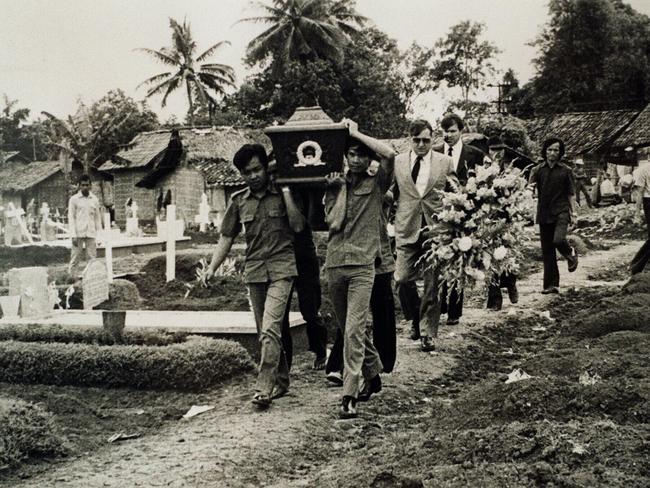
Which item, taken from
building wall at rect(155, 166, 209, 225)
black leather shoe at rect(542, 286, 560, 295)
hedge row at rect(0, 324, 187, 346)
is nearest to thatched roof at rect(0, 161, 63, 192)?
building wall at rect(155, 166, 209, 225)

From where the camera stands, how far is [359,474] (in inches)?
158

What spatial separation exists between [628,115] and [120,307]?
98.8 feet

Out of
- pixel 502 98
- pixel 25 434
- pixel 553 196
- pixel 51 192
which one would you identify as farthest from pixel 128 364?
pixel 51 192

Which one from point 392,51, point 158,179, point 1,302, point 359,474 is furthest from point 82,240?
point 392,51

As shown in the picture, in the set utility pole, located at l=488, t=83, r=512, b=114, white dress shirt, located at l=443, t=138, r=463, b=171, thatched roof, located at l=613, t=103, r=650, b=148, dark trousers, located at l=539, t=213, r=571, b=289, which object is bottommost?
dark trousers, located at l=539, t=213, r=571, b=289

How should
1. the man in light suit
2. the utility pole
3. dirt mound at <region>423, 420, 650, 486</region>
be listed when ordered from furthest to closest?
the utility pole
the man in light suit
dirt mound at <region>423, 420, 650, 486</region>

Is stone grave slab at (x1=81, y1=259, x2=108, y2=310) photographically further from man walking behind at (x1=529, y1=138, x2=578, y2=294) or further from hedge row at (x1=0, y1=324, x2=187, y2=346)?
man walking behind at (x1=529, y1=138, x2=578, y2=294)

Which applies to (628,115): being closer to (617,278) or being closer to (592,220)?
(592,220)

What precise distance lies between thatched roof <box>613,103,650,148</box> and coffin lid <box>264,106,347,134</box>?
83.6 ft

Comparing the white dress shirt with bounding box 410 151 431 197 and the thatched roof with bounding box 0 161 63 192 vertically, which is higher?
the thatched roof with bounding box 0 161 63 192

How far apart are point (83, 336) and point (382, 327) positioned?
292cm

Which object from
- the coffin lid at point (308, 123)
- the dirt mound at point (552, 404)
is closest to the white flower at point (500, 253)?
the coffin lid at point (308, 123)

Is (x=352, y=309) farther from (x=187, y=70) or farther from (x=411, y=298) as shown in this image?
(x=187, y=70)

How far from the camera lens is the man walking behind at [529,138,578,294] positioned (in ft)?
34.2
